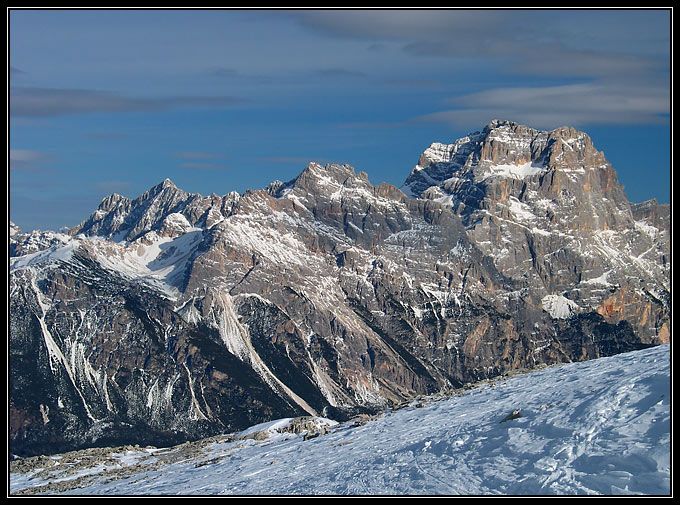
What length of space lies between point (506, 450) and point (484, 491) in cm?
698

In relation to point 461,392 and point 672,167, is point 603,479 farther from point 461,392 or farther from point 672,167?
point 461,392

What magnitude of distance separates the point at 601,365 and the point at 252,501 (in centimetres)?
4150

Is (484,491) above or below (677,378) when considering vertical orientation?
below

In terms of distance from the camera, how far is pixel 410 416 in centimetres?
10525

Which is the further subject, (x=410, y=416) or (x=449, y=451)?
(x=410, y=416)

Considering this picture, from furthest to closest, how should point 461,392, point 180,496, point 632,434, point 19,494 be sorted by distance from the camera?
point 461,392, point 19,494, point 180,496, point 632,434

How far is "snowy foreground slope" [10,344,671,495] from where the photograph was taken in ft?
226

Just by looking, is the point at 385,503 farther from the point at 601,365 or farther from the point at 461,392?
the point at 461,392

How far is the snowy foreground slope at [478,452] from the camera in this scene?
68875 mm

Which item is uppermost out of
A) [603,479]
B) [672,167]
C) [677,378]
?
[672,167]

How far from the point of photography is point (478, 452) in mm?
77938

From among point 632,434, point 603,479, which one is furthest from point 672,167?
point 603,479

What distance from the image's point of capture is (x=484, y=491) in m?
69.8

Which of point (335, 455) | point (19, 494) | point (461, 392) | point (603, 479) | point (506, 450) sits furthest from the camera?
point (461, 392)
